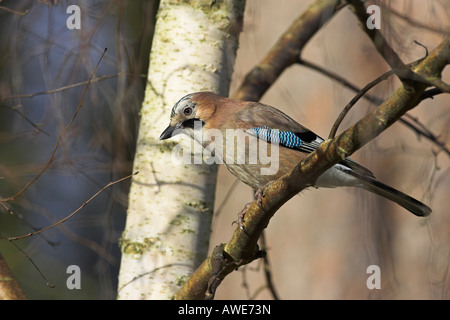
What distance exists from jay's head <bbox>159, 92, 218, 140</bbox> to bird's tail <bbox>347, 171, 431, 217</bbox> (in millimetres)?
1010

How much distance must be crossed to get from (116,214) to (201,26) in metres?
5.45

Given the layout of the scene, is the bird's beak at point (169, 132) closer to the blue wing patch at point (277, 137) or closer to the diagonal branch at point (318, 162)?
the blue wing patch at point (277, 137)

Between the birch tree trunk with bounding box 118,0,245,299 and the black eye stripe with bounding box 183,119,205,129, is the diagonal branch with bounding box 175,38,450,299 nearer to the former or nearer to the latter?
the birch tree trunk with bounding box 118,0,245,299

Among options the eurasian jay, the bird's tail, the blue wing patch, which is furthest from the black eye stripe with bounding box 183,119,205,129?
the bird's tail

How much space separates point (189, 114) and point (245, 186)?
296 centimetres

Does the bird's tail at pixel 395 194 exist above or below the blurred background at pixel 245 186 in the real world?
below

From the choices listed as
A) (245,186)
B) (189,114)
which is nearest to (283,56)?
(189,114)

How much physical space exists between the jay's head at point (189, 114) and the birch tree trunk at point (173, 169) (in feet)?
0.34

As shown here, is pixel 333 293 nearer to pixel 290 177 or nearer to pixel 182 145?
Result: pixel 182 145

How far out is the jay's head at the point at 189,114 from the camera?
12.6 feet

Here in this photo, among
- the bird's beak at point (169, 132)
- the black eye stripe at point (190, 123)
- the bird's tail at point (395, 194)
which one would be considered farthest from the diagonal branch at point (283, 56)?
the bird's tail at point (395, 194)

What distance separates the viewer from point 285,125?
401 cm

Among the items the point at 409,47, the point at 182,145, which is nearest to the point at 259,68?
the point at 182,145

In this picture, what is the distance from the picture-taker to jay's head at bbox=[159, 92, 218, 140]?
384cm
